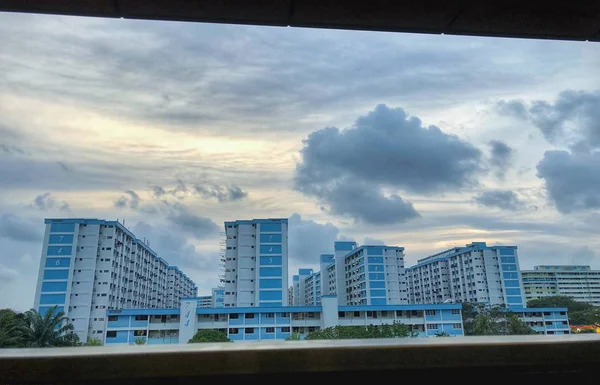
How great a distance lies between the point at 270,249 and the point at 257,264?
187 centimetres

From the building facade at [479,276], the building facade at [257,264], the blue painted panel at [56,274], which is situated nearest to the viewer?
the blue painted panel at [56,274]

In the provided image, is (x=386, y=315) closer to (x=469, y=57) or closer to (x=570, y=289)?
(x=570, y=289)

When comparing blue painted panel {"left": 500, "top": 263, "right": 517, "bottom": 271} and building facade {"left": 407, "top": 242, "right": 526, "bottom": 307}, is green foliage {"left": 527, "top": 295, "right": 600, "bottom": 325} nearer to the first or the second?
building facade {"left": 407, "top": 242, "right": 526, "bottom": 307}

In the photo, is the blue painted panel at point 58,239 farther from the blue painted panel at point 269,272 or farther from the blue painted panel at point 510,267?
the blue painted panel at point 510,267

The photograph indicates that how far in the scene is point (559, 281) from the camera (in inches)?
1480

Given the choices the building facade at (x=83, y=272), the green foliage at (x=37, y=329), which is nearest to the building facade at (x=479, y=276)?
the building facade at (x=83, y=272)

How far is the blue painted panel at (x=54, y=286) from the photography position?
91.2ft

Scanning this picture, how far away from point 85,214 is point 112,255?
12.8ft

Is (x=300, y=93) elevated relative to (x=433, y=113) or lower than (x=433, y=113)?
elevated

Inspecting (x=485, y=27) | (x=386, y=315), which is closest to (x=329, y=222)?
(x=386, y=315)

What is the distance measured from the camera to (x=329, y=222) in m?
25.3

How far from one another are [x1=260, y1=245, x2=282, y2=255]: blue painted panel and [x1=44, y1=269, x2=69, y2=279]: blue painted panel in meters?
15.8

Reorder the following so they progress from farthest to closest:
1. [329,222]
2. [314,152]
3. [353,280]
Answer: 1. [353,280]
2. [329,222]
3. [314,152]

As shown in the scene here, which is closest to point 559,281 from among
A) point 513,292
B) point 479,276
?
point 513,292
